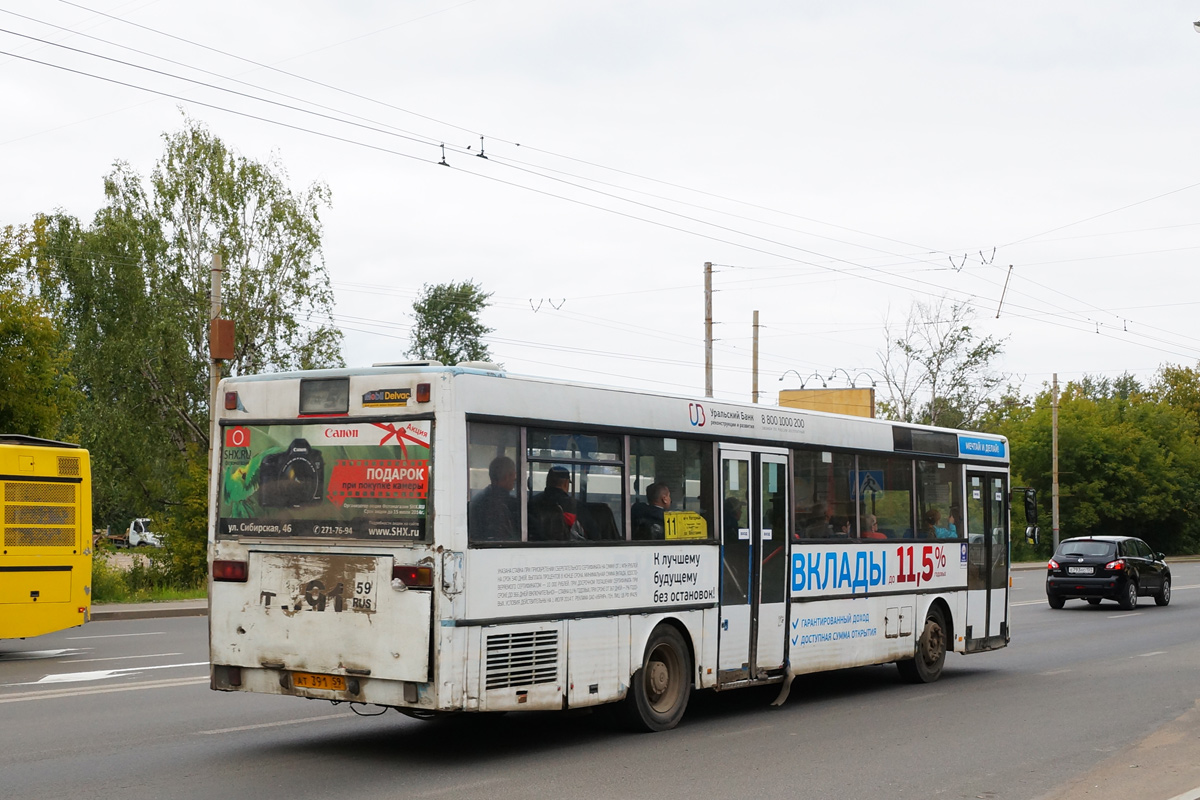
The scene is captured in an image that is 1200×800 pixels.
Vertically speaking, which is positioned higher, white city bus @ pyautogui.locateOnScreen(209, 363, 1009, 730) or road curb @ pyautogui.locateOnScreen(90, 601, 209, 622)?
white city bus @ pyautogui.locateOnScreen(209, 363, 1009, 730)

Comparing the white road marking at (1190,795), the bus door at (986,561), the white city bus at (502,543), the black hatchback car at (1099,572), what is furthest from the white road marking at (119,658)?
the black hatchback car at (1099,572)

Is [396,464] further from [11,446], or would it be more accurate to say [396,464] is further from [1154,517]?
[1154,517]

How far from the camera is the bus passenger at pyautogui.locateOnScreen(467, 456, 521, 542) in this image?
9250mm

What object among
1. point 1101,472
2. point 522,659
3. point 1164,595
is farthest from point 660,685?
point 1101,472

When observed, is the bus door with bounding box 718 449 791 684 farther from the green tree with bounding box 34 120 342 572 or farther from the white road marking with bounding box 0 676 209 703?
the green tree with bounding box 34 120 342 572

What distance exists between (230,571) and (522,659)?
2308mm

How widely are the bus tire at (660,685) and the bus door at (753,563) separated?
62 cm

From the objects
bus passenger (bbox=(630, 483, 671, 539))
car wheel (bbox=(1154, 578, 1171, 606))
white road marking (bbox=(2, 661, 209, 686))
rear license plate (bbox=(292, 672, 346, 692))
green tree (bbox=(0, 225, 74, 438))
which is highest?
green tree (bbox=(0, 225, 74, 438))

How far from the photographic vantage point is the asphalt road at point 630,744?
334 inches

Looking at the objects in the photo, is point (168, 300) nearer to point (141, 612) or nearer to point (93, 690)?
→ point (141, 612)

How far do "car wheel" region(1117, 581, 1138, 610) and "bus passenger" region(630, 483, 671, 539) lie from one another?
68.0 feet

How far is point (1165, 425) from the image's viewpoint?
2918 inches

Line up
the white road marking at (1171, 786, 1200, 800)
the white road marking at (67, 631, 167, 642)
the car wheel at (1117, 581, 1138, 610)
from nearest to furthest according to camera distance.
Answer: the white road marking at (1171, 786, 1200, 800), the white road marking at (67, 631, 167, 642), the car wheel at (1117, 581, 1138, 610)

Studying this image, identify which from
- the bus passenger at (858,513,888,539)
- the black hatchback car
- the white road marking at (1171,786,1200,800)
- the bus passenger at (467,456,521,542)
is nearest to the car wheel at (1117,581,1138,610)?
the black hatchback car
